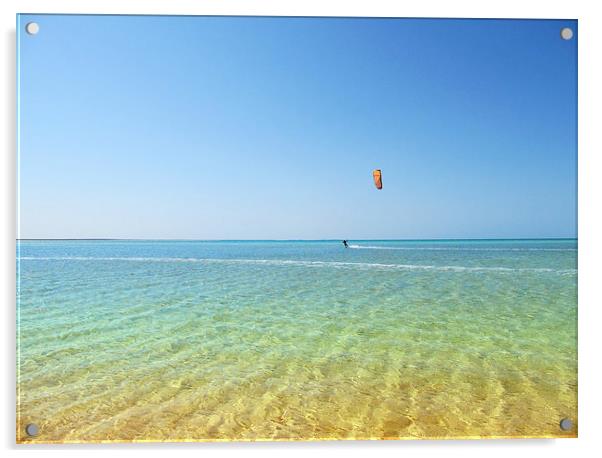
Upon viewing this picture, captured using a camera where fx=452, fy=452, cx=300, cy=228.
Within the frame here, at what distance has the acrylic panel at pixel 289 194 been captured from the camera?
1.83 meters

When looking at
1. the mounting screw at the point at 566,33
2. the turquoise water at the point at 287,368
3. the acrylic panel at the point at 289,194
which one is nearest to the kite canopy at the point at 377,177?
the acrylic panel at the point at 289,194

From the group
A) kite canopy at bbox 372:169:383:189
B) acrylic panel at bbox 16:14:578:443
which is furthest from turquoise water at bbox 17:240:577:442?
kite canopy at bbox 372:169:383:189

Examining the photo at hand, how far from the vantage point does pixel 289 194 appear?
279 cm

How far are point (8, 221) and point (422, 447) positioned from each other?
189 cm

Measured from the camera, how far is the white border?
1771mm

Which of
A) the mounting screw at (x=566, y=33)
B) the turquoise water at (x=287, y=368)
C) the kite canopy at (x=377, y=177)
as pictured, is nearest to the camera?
the turquoise water at (x=287, y=368)

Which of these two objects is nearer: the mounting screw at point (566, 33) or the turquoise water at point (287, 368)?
the turquoise water at point (287, 368)

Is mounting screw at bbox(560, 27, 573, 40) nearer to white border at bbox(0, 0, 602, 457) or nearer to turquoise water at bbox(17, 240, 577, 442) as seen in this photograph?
white border at bbox(0, 0, 602, 457)
